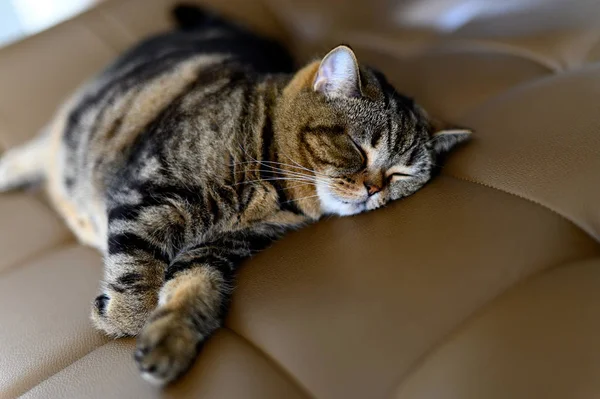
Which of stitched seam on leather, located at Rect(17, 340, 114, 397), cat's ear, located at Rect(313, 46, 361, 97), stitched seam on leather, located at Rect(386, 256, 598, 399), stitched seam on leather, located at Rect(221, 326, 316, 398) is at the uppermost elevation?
cat's ear, located at Rect(313, 46, 361, 97)

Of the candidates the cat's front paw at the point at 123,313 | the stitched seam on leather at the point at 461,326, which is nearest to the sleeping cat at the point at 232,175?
the cat's front paw at the point at 123,313

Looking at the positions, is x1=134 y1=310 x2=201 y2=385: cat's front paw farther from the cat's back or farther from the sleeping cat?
the cat's back

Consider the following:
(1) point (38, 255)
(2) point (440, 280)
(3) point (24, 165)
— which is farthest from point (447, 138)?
(3) point (24, 165)

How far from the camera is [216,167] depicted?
1229 millimetres

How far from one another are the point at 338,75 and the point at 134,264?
1.86ft

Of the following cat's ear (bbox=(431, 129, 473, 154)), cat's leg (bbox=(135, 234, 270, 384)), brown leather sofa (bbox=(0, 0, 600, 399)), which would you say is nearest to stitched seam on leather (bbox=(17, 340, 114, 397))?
brown leather sofa (bbox=(0, 0, 600, 399))

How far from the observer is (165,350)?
95 cm

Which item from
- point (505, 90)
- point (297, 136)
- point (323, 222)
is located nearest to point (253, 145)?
point (297, 136)

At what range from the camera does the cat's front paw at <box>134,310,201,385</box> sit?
0.94 metres

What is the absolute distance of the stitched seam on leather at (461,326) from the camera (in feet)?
2.94

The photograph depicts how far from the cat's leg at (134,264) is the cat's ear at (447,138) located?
580mm

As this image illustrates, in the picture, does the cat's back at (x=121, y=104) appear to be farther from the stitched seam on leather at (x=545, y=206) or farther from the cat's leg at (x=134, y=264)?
the stitched seam on leather at (x=545, y=206)

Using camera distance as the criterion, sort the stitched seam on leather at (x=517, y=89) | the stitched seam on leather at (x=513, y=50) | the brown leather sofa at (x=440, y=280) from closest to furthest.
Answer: the brown leather sofa at (x=440, y=280) → the stitched seam on leather at (x=517, y=89) → the stitched seam on leather at (x=513, y=50)

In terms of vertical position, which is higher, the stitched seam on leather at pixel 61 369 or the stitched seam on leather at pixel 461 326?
the stitched seam on leather at pixel 61 369
